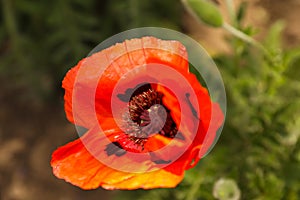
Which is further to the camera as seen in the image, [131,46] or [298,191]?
[298,191]

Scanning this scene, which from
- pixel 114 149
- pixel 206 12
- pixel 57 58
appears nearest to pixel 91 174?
pixel 114 149

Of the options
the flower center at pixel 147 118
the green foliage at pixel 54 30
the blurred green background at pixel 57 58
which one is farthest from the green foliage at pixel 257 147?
the green foliage at pixel 54 30

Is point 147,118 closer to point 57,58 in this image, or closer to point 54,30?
point 57,58

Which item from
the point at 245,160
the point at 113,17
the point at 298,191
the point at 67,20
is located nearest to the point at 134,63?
the point at 245,160

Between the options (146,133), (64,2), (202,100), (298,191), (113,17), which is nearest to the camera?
(202,100)

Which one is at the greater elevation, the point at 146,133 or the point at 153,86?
the point at 153,86

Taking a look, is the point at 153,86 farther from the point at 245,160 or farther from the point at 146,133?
the point at 245,160

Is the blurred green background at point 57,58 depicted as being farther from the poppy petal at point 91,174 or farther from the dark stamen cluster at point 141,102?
the poppy petal at point 91,174
